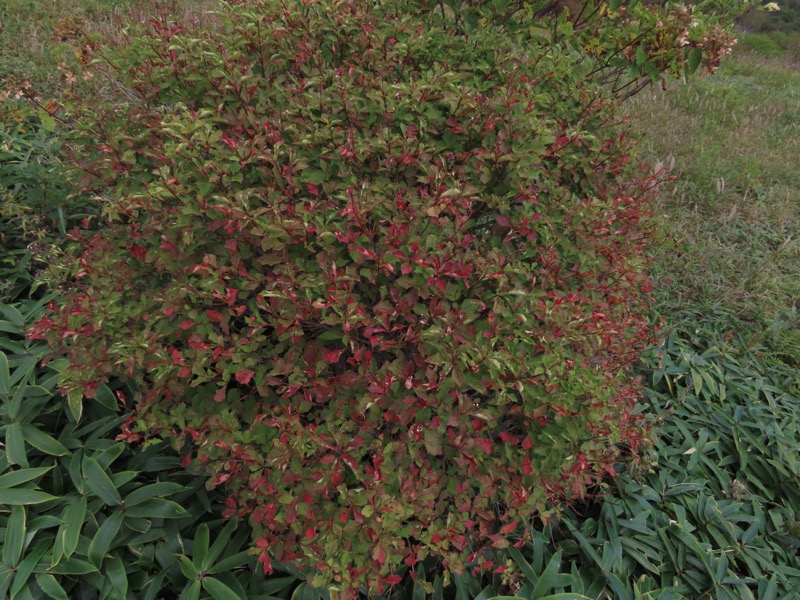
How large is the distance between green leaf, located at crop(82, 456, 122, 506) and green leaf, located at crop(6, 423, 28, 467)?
30cm

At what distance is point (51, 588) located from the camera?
88.7 inches

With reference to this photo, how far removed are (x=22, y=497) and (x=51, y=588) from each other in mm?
444

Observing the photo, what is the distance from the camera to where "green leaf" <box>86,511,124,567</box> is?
2346 millimetres

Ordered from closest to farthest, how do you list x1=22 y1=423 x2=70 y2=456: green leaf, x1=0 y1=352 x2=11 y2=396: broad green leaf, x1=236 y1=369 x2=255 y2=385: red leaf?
x1=236 y1=369 x2=255 y2=385: red leaf < x1=22 y1=423 x2=70 y2=456: green leaf < x1=0 y1=352 x2=11 y2=396: broad green leaf

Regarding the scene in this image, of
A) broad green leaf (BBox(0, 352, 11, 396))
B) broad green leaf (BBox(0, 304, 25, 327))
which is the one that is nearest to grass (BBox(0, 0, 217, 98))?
broad green leaf (BBox(0, 304, 25, 327))

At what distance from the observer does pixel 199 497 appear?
2684 mm

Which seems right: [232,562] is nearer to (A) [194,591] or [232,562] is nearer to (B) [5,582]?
(A) [194,591]

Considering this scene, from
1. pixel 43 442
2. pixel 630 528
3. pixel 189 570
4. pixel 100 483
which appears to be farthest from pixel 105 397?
pixel 630 528

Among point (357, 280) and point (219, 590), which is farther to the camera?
point (219, 590)

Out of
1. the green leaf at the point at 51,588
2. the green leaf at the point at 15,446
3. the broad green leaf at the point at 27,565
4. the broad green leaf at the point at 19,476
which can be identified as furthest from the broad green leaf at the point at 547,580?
the green leaf at the point at 15,446

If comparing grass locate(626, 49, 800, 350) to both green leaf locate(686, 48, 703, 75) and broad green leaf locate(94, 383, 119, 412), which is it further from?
broad green leaf locate(94, 383, 119, 412)

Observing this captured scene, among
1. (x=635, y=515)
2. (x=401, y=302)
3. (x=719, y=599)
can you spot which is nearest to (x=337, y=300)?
(x=401, y=302)

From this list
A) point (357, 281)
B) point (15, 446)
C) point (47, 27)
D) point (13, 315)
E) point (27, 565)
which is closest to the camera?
point (357, 281)

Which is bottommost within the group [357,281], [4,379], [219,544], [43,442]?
[219,544]
